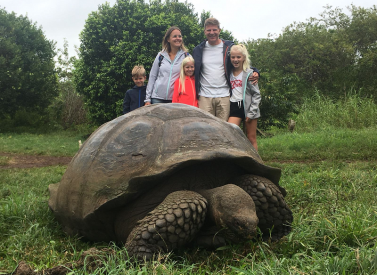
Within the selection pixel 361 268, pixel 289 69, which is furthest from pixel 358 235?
pixel 289 69

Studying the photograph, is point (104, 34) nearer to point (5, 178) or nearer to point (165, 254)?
point (5, 178)

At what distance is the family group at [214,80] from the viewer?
13.7ft

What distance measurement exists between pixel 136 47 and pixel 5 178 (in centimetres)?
739

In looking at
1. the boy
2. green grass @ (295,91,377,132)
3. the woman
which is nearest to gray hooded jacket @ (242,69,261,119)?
the woman

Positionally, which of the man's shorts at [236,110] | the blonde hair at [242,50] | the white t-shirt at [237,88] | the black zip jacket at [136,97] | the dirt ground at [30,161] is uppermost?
the blonde hair at [242,50]

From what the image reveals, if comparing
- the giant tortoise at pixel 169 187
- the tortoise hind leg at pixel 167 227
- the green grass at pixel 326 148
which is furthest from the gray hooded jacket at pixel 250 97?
the tortoise hind leg at pixel 167 227

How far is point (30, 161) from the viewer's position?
23.7 feet

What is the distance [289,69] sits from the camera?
19.1m

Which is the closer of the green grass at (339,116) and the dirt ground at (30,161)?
the dirt ground at (30,161)

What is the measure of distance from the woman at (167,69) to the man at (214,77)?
10.6 inches

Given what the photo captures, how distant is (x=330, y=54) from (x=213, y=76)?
50.3 feet

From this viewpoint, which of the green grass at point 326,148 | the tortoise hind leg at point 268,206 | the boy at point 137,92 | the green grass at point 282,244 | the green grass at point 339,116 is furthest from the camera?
the green grass at point 339,116

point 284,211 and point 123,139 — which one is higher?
point 123,139

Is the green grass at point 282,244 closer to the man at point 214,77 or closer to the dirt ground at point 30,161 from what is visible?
the man at point 214,77
